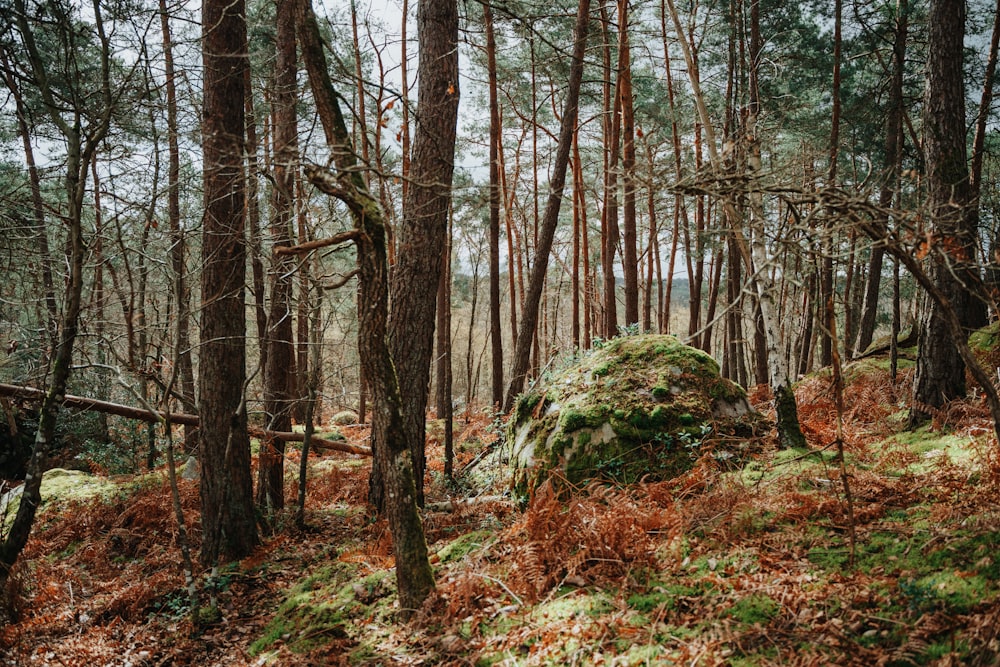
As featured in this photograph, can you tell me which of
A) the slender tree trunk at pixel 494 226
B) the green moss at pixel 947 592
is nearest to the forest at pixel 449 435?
the green moss at pixel 947 592

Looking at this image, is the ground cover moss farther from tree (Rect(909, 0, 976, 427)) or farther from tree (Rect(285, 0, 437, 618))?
tree (Rect(909, 0, 976, 427))

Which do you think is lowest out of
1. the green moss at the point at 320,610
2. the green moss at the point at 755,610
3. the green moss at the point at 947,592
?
the green moss at the point at 320,610

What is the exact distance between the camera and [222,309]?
589cm

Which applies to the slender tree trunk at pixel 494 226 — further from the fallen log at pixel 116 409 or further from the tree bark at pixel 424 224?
the fallen log at pixel 116 409

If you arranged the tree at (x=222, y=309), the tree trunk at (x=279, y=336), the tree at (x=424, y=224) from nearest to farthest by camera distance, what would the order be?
the tree at (x=222, y=309)
the tree at (x=424, y=224)
the tree trunk at (x=279, y=336)

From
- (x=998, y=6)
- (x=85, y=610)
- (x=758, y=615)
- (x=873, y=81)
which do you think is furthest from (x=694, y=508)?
(x=873, y=81)

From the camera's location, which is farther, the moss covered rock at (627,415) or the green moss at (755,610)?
the moss covered rock at (627,415)

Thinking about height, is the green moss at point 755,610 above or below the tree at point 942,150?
below

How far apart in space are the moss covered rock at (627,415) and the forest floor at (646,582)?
0.35 meters

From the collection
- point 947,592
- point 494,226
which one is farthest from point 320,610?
point 494,226

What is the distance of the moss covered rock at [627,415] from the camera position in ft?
17.3

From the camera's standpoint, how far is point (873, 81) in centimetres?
1470

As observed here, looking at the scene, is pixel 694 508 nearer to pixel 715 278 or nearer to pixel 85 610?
pixel 85 610

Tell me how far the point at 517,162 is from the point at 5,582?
16.4m
